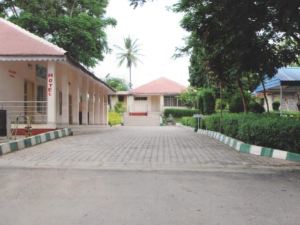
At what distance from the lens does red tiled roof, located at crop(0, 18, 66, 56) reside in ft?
58.2

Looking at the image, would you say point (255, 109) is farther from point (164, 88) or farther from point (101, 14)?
point (164, 88)

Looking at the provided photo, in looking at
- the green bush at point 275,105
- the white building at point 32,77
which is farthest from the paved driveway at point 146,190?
the green bush at point 275,105

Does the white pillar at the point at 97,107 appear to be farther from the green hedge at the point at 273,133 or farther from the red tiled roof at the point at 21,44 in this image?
the green hedge at the point at 273,133

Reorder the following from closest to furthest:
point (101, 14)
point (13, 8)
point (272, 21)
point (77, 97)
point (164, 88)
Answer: point (272, 21), point (77, 97), point (13, 8), point (101, 14), point (164, 88)

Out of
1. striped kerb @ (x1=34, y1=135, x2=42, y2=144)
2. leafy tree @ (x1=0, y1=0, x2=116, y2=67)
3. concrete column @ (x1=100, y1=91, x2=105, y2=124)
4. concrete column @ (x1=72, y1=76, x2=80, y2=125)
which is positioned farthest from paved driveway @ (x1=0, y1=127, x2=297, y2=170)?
concrete column @ (x1=100, y1=91, x2=105, y2=124)

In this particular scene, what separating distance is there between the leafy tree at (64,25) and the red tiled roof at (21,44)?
1071 centimetres

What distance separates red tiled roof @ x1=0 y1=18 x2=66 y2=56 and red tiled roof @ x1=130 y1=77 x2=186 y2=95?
39659 mm

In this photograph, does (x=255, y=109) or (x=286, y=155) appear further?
(x=255, y=109)

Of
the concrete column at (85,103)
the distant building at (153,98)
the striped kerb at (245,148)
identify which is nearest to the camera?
the striped kerb at (245,148)

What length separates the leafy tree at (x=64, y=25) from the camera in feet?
102

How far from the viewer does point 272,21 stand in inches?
430

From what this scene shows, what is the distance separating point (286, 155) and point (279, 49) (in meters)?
4.89

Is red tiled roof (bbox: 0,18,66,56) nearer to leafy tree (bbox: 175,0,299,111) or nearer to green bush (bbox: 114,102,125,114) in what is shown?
leafy tree (bbox: 175,0,299,111)

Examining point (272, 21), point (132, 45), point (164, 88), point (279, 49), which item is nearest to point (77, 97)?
point (279, 49)
